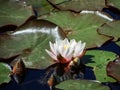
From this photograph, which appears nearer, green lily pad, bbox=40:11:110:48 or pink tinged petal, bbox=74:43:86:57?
pink tinged petal, bbox=74:43:86:57

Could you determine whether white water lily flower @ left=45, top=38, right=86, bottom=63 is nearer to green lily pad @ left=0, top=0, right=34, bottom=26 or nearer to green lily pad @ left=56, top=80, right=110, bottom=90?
green lily pad @ left=56, top=80, right=110, bottom=90

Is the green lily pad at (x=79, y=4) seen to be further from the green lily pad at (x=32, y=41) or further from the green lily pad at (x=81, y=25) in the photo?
the green lily pad at (x=32, y=41)

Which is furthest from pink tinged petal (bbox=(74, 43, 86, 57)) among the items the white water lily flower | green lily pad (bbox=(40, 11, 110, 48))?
green lily pad (bbox=(40, 11, 110, 48))

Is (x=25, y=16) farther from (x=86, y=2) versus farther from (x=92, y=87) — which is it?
(x=92, y=87)

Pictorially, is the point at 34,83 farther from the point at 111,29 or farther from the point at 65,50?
the point at 111,29

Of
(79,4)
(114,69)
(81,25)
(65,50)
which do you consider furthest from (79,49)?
(79,4)

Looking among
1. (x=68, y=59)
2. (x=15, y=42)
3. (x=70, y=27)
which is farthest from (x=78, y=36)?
(x=15, y=42)
